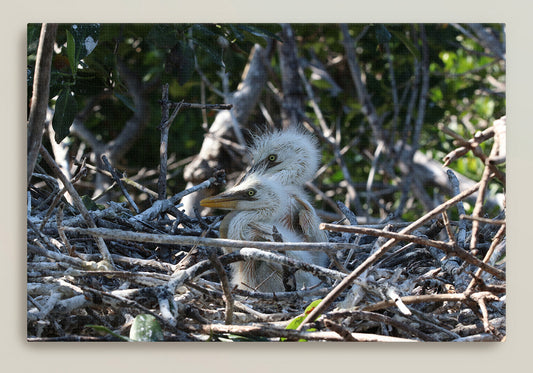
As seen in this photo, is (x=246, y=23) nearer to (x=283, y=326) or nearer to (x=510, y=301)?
(x=283, y=326)

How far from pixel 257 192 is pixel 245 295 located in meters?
0.32

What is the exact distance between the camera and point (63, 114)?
201cm

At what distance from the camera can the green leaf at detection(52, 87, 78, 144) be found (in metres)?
2.01

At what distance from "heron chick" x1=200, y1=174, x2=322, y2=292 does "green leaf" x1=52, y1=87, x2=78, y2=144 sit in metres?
0.48

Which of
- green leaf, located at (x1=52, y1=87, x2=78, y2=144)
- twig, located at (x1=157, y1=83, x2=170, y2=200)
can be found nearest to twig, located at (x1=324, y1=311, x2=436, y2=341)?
twig, located at (x1=157, y1=83, x2=170, y2=200)

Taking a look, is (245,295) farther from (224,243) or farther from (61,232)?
(61,232)

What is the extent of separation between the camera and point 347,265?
6.13 ft

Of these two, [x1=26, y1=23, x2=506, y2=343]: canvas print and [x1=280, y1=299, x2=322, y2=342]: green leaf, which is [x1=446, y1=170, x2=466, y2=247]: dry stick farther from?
[x1=280, y1=299, x2=322, y2=342]: green leaf

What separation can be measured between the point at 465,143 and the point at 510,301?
0.74 m

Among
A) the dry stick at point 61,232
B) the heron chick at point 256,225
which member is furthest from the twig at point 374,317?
the dry stick at point 61,232

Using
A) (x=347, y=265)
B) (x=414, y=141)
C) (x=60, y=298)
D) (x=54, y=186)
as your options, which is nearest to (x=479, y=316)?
(x=347, y=265)

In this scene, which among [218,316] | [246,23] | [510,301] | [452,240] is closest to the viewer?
[452,240]

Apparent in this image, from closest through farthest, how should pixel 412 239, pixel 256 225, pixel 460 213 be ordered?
1. pixel 412 239
2. pixel 256 225
3. pixel 460 213

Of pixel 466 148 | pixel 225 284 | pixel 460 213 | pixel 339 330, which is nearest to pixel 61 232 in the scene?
pixel 225 284
